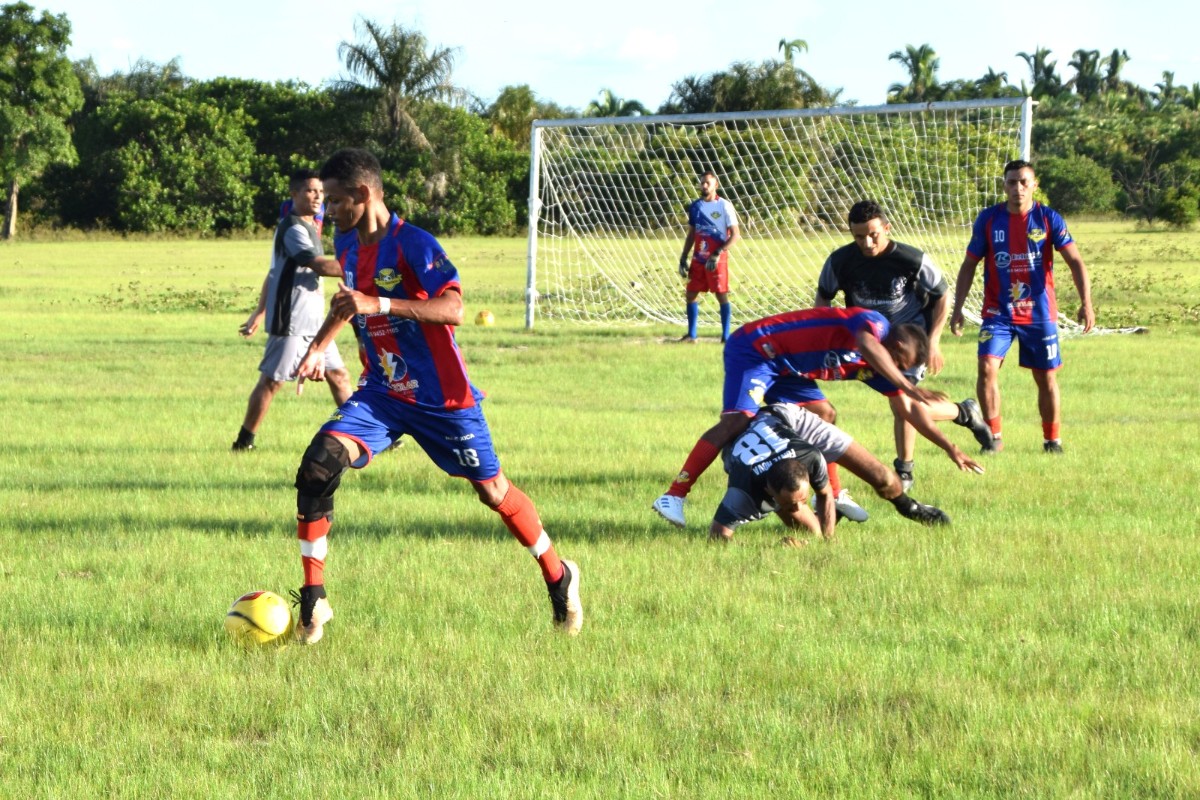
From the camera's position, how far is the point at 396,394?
5508 millimetres

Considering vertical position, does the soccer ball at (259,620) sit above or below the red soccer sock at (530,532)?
below

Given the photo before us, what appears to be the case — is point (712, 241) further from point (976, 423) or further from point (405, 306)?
point (405, 306)

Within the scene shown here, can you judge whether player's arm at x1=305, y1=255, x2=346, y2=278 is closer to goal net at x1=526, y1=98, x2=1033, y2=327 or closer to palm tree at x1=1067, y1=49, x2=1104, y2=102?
goal net at x1=526, y1=98, x2=1033, y2=327

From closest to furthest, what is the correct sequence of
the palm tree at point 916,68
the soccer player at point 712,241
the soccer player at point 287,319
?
the soccer player at point 287,319
the soccer player at point 712,241
the palm tree at point 916,68

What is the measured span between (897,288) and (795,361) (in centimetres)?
145

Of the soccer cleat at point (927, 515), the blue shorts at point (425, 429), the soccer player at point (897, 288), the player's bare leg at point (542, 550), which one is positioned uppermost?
the soccer player at point (897, 288)

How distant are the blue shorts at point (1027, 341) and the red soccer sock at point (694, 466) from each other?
3.55 metres

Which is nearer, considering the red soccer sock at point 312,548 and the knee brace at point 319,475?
the knee brace at point 319,475

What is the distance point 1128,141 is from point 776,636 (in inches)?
2336

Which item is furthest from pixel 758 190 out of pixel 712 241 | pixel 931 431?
Answer: pixel 931 431

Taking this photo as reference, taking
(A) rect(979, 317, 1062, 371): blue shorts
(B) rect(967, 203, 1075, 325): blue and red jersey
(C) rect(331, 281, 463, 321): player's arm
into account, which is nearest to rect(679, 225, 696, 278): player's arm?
(B) rect(967, 203, 1075, 325): blue and red jersey

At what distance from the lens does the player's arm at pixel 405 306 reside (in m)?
4.95

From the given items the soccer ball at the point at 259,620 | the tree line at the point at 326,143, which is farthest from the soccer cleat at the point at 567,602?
the tree line at the point at 326,143

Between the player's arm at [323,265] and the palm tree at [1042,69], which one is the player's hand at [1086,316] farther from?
the palm tree at [1042,69]
